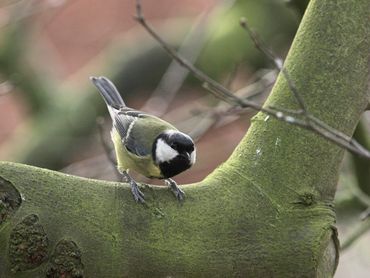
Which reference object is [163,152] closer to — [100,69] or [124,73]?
[124,73]

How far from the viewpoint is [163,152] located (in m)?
1.89

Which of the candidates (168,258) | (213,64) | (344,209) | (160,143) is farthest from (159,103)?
(168,258)

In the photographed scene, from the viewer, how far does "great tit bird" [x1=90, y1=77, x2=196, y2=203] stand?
1819 millimetres

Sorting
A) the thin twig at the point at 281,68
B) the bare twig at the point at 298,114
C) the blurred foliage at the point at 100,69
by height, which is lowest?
the blurred foliage at the point at 100,69

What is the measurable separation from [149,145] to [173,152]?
0.53 feet

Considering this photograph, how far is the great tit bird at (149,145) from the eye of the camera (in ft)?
5.97

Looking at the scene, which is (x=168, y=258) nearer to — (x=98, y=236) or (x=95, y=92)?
(x=98, y=236)

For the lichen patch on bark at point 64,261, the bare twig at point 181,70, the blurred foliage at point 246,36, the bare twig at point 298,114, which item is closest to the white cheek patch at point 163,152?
the bare twig at point 298,114

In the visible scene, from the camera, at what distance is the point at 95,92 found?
358 centimetres

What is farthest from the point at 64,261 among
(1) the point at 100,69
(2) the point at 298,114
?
(1) the point at 100,69

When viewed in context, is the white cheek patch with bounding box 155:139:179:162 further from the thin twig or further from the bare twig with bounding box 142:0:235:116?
the bare twig with bounding box 142:0:235:116

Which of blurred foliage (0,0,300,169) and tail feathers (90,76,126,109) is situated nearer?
tail feathers (90,76,126,109)

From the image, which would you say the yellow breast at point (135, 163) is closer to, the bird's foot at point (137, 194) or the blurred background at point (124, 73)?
the bird's foot at point (137, 194)

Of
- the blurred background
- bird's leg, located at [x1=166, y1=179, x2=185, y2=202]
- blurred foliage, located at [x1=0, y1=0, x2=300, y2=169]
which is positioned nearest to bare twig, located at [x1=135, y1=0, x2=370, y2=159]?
bird's leg, located at [x1=166, y1=179, x2=185, y2=202]
